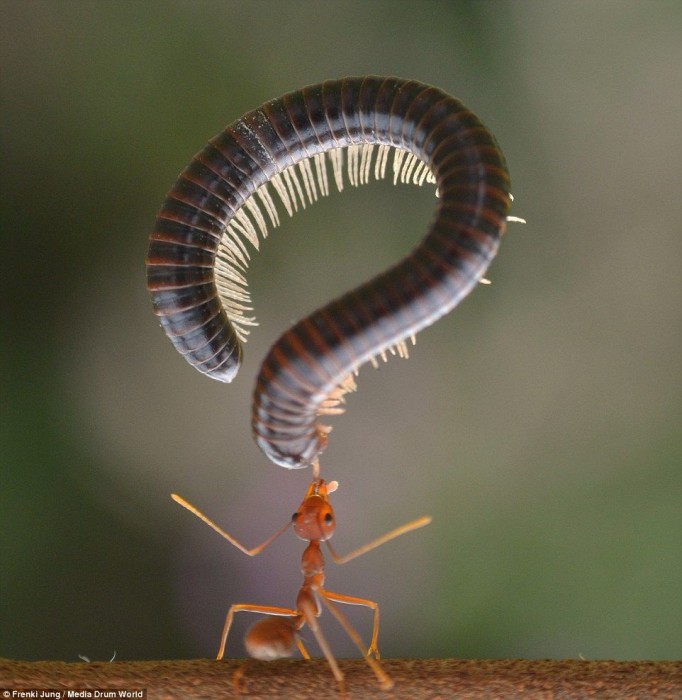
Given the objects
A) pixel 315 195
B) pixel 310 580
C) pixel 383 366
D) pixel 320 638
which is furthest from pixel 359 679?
pixel 383 366

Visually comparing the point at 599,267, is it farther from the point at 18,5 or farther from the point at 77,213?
the point at 18,5

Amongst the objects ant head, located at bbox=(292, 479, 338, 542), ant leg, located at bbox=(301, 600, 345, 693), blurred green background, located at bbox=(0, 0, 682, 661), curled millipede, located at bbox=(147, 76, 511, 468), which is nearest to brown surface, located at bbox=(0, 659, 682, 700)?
ant leg, located at bbox=(301, 600, 345, 693)

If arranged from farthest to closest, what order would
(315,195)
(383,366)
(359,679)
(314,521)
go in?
1. (383,366)
2. (314,521)
3. (315,195)
4. (359,679)

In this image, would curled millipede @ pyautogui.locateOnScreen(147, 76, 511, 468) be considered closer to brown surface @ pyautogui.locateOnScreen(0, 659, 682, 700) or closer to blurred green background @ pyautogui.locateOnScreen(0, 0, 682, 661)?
brown surface @ pyautogui.locateOnScreen(0, 659, 682, 700)

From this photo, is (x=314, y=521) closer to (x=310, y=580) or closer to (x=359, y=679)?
(x=310, y=580)

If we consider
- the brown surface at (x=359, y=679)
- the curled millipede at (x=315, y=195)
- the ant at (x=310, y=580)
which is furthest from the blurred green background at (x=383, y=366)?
the brown surface at (x=359, y=679)
